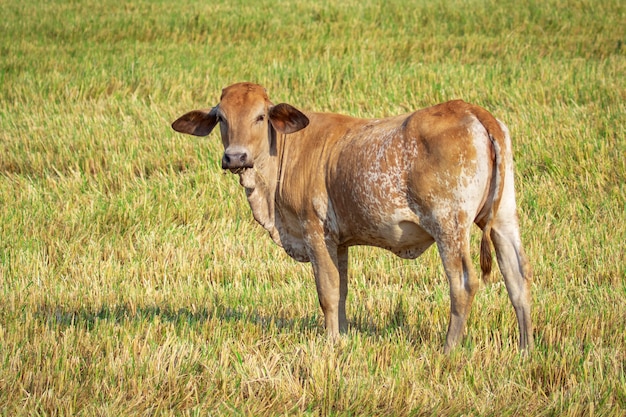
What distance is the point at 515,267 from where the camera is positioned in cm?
526

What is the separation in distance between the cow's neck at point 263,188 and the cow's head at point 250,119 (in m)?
0.11

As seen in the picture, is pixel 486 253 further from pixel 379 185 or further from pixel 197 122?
pixel 197 122

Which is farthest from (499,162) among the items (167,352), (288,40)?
(288,40)

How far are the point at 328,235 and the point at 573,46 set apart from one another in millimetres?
11501

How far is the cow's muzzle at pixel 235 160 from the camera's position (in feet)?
16.8

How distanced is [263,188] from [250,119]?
607 millimetres

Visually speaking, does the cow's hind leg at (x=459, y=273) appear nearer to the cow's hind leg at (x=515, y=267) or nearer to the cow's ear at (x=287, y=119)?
the cow's hind leg at (x=515, y=267)

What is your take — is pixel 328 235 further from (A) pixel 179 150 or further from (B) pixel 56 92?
(B) pixel 56 92

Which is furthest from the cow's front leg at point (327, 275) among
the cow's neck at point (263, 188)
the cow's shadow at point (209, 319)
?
the cow's neck at point (263, 188)

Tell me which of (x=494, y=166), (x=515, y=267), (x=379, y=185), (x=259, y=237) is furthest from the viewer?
(x=259, y=237)

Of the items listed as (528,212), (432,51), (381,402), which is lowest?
(381,402)

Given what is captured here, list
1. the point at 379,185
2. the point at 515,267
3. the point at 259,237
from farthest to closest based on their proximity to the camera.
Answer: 1. the point at 259,237
2. the point at 515,267
3. the point at 379,185

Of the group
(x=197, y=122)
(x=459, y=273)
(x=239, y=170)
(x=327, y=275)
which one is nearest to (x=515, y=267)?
(x=459, y=273)

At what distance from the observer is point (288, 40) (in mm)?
16078
